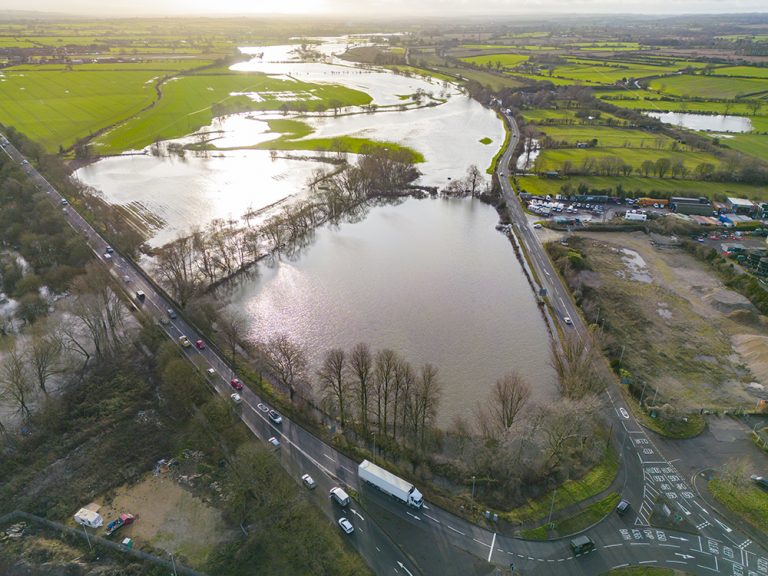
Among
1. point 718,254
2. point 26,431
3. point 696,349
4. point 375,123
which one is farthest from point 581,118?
point 26,431

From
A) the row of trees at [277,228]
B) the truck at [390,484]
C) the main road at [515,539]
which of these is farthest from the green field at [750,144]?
the truck at [390,484]

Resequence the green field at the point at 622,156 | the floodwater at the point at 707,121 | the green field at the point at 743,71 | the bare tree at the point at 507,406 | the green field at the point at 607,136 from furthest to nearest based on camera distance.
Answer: the green field at the point at 743,71 < the floodwater at the point at 707,121 < the green field at the point at 607,136 < the green field at the point at 622,156 < the bare tree at the point at 507,406

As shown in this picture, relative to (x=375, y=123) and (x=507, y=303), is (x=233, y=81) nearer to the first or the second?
(x=375, y=123)

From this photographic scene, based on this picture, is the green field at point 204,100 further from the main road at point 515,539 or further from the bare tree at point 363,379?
the main road at point 515,539

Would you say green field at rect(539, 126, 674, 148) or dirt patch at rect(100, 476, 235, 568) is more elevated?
green field at rect(539, 126, 674, 148)

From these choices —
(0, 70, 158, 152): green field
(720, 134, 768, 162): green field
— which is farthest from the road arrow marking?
(0, 70, 158, 152): green field

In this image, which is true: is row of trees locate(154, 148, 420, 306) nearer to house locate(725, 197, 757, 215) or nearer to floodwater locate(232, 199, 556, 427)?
floodwater locate(232, 199, 556, 427)
